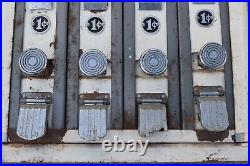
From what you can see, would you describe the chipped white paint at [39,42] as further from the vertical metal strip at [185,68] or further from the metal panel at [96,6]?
the vertical metal strip at [185,68]

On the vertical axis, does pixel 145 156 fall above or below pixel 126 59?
below

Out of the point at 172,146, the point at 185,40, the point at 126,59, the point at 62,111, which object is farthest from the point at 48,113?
the point at 185,40

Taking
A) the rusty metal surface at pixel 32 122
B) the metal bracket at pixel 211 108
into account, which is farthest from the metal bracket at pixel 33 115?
the metal bracket at pixel 211 108

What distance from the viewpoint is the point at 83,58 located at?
2.70 m

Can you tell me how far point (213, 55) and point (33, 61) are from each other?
3.71ft

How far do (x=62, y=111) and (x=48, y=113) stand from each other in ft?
0.30

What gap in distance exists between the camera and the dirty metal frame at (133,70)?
276cm

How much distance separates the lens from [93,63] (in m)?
2.69

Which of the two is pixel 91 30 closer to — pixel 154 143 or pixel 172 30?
pixel 172 30

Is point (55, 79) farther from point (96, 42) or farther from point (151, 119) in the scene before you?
point (151, 119)

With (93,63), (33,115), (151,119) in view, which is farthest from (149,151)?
(33,115)

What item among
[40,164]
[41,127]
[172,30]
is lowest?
[40,164]

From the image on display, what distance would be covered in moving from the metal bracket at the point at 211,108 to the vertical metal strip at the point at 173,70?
0.13m

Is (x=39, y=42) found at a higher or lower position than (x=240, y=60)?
higher
